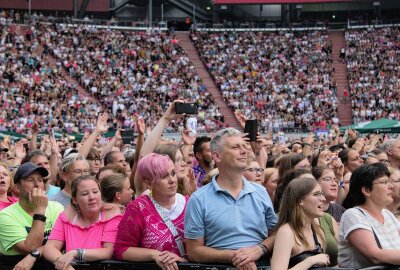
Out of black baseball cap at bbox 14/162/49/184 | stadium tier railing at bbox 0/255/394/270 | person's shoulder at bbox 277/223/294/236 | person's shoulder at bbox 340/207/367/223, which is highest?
black baseball cap at bbox 14/162/49/184

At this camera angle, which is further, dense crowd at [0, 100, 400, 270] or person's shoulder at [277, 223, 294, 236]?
dense crowd at [0, 100, 400, 270]

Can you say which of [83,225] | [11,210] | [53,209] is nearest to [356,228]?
[83,225]

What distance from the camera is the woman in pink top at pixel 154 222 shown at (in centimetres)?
501

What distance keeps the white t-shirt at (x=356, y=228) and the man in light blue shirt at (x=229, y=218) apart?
0.48 meters

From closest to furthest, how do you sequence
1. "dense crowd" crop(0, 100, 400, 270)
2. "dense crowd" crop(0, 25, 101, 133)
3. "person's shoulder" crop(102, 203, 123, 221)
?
"dense crowd" crop(0, 100, 400, 270)
"person's shoulder" crop(102, 203, 123, 221)
"dense crowd" crop(0, 25, 101, 133)

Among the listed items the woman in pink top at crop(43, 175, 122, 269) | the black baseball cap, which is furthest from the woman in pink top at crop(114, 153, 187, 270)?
the black baseball cap

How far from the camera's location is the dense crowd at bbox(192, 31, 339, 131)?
39.4 metres

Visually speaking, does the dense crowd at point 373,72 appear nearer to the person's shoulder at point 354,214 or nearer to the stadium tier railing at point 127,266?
the person's shoulder at point 354,214

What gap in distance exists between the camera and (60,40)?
43875 mm

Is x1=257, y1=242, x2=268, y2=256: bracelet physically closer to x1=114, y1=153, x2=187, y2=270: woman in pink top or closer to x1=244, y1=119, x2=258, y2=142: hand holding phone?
x1=114, y1=153, x2=187, y2=270: woman in pink top

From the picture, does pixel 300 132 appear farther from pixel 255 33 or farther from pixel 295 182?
pixel 295 182

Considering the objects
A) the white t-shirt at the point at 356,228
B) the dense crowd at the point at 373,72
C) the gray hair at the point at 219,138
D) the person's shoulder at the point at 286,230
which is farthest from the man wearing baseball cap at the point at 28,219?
the dense crowd at the point at 373,72

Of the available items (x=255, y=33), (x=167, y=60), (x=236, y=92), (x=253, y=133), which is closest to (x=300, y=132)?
(x=236, y=92)

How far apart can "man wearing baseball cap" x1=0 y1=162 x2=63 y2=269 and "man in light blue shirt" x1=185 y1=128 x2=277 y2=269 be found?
3.92 ft
